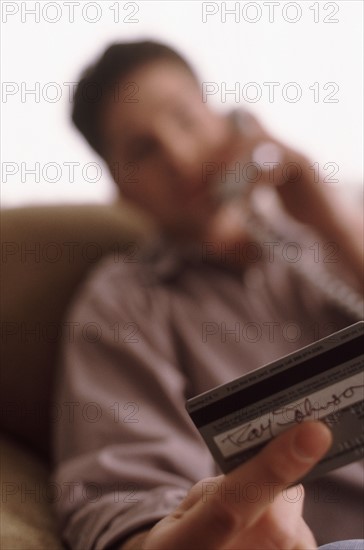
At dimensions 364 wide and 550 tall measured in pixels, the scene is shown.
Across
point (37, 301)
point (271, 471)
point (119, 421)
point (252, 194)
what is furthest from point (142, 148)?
point (271, 471)

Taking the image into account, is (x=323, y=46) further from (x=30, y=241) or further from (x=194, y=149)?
(x=30, y=241)

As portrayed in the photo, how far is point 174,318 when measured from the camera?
0.82m

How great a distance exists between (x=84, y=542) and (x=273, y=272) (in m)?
0.50

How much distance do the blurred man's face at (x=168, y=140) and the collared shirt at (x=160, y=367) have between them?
3.2 inches

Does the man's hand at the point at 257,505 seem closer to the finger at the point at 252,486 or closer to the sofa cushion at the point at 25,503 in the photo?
the finger at the point at 252,486

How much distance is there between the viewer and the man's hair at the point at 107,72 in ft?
2.98

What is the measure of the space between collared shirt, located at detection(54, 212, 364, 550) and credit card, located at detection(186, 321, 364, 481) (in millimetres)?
218

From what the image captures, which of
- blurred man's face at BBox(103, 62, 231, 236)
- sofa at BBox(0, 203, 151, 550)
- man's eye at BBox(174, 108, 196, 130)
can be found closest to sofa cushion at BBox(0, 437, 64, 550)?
sofa at BBox(0, 203, 151, 550)

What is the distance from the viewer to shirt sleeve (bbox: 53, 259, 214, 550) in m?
0.58

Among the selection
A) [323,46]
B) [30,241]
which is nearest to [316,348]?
[30,241]

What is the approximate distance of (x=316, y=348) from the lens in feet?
1.16

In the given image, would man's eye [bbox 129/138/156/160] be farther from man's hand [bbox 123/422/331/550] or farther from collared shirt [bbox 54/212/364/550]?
man's hand [bbox 123/422/331/550]

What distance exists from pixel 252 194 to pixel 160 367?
36 cm

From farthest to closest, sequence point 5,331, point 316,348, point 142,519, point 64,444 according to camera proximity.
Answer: point 5,331, point 64,444, point 142,519, point 316,348
